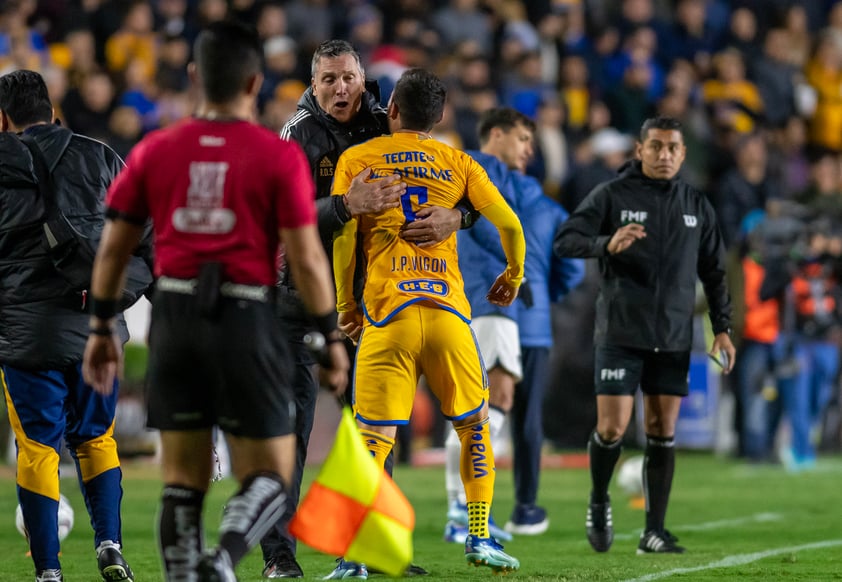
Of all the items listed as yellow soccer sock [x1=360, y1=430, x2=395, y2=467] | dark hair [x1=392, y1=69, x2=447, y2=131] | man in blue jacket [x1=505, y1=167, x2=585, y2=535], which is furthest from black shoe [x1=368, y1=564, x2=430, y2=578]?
man in blue jacket [x1=505, y1=167, x2=585, y2=535]

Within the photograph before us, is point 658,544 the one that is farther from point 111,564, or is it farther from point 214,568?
point 214,568

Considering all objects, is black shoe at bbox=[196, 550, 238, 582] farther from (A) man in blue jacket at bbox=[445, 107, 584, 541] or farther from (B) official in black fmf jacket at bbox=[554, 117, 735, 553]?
(A) man in blue jacket at bbox=[445, 107, 584, 541]

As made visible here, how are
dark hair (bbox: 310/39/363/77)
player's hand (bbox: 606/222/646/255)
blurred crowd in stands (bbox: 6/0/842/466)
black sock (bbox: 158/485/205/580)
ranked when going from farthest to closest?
blurred crowd in stands (bbox: 6/0/842/466), player's hand (bbox: 606/222/646/255), dark hair (bbox: 310/39/363/77), black sock (bbox: 158/485/205/580)

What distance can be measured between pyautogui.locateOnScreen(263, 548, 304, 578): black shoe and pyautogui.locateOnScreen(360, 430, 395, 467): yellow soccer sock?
2.96 feet

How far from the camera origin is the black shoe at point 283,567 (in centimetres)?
713

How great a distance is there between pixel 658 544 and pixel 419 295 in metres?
2.60

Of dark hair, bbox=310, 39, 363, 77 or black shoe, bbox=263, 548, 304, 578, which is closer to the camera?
black shoe, bbox=263, 548, 304, 578

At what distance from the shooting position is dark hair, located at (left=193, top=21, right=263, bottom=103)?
5.09 metres

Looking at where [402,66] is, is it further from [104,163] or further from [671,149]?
[104,163]

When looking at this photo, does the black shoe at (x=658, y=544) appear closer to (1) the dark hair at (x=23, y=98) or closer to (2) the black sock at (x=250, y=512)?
(2) the black sock at (x=250, y=512)

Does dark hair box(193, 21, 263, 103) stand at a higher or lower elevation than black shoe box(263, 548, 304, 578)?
higher

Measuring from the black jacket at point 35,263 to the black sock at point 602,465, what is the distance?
325cm

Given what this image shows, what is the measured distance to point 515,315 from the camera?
31.5 feet

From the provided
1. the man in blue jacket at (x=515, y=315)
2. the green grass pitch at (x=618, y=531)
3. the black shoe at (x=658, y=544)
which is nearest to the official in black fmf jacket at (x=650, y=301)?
the black shoe at (x=658, y=544)
